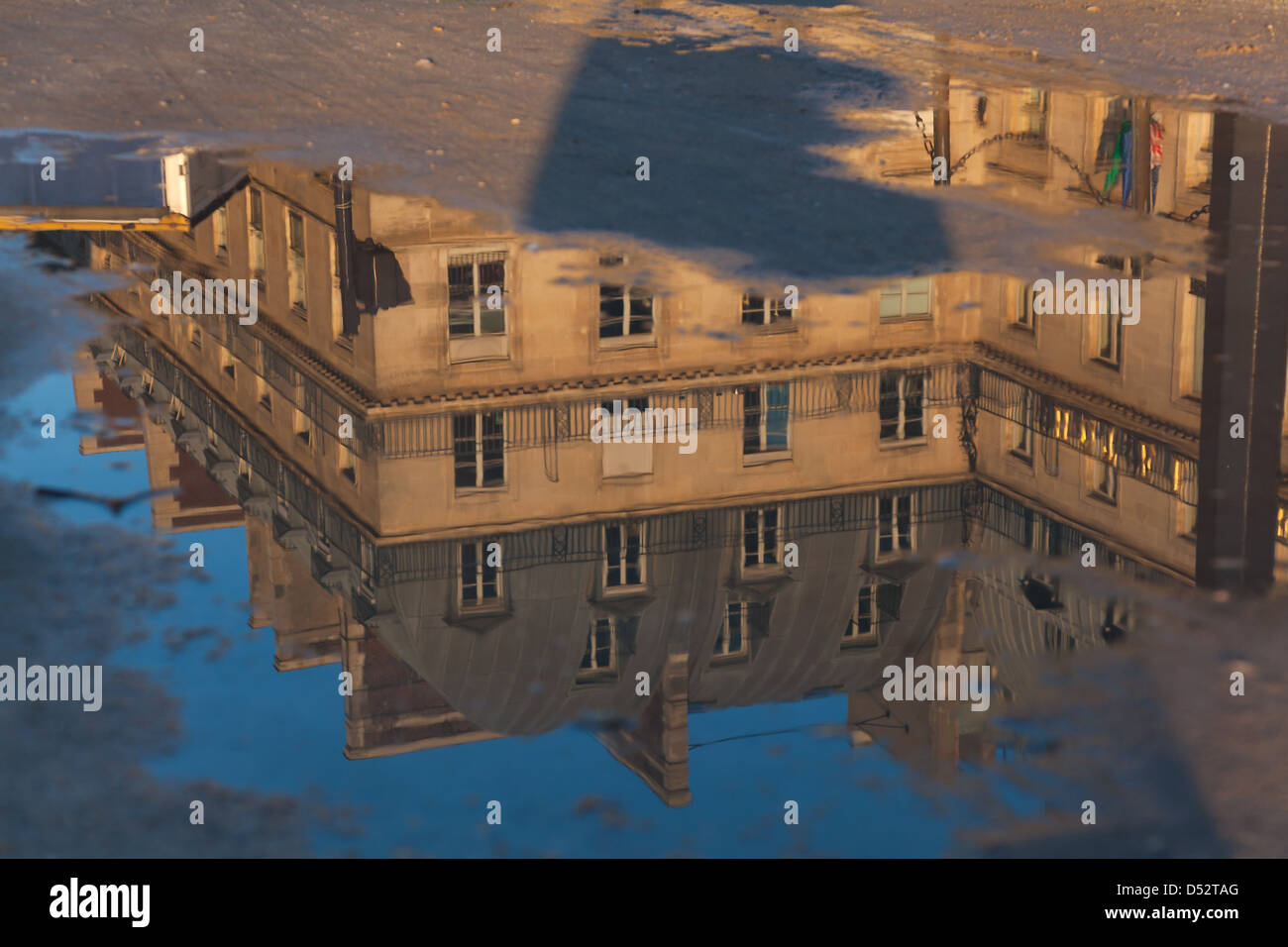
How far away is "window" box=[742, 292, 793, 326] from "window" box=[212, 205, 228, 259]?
13.6 ft

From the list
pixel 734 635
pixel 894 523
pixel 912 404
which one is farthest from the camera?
pixel 912 404

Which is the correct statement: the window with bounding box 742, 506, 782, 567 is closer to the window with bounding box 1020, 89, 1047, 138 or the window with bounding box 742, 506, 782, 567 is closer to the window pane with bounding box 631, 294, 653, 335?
the window pane with bounding box 631, 294, 653, 335

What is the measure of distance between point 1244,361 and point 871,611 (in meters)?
4.81

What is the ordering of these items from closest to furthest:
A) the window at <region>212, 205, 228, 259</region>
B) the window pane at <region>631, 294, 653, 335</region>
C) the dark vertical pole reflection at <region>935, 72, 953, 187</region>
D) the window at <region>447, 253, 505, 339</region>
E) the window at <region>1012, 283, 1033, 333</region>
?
the window pane at <region>631, 294, 653, 335</region> < the window at <region>1012, 283, 1033, 333</region> < the window at <region>447, 253, 505, 339</region> < the window at <region>212, 205, 228, 259</region> < the dark vertical pole reflection at <region>935, 72, 953, 187</region>

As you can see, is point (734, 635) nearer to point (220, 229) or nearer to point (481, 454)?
point (481, 454)

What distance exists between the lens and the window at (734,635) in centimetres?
837

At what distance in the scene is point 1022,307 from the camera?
12.5 m

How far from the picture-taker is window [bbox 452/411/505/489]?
10.2m

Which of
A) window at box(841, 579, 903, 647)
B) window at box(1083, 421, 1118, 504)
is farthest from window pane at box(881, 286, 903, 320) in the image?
window at box(841, 579, 903, 647)

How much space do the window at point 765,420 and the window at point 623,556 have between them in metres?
1.17

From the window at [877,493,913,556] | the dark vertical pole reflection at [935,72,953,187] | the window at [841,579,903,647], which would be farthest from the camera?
the dark vertical pole reflection at [935,72,953,187]

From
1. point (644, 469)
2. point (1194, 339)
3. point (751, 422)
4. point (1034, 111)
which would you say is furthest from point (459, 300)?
point (1034, 111)

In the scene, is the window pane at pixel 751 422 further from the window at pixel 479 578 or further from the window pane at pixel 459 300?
the window pane at pixel 459 300

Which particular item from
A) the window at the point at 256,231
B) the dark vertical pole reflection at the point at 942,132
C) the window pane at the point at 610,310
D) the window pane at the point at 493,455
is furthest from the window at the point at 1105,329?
the window at the point at 256,231
